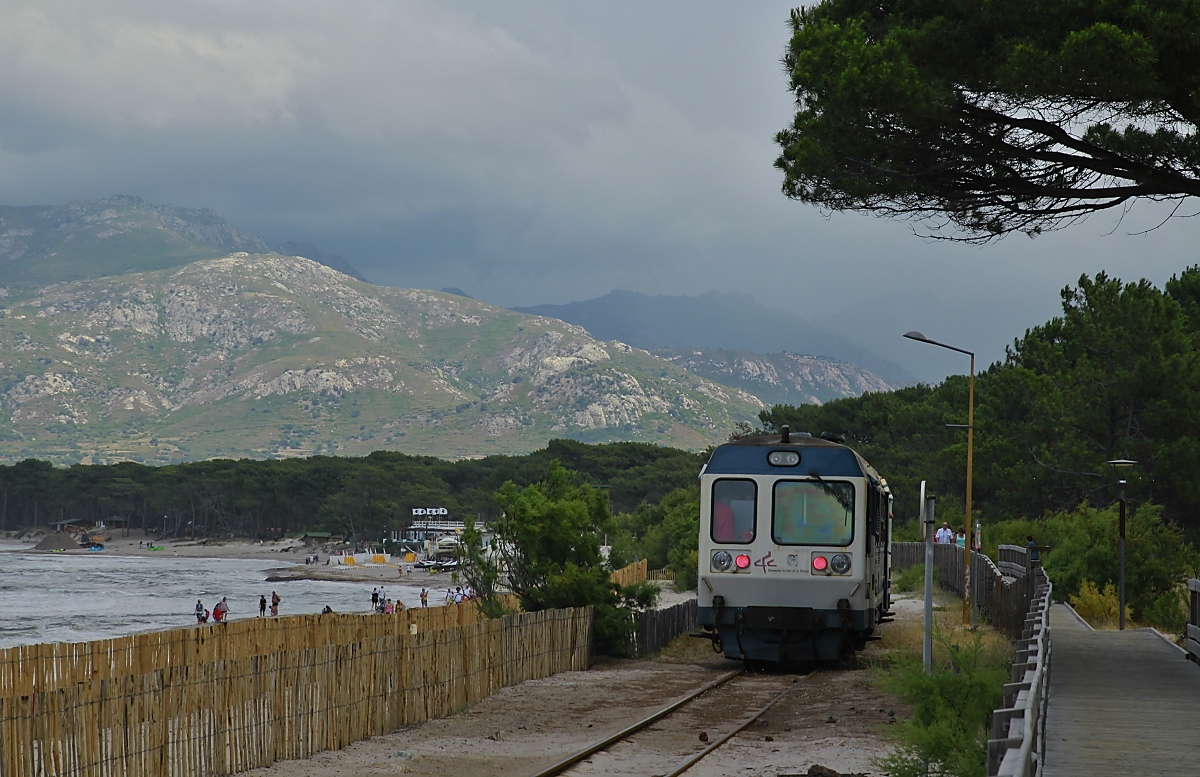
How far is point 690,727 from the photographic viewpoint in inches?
607

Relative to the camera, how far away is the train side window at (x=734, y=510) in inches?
787

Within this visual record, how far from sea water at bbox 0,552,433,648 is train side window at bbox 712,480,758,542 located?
42.2 m

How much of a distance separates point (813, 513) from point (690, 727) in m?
5.36

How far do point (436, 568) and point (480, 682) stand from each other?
104278 mm

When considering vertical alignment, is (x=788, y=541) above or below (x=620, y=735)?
above

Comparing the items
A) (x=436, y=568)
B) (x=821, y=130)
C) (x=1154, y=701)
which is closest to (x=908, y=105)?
(x=821, y=130)

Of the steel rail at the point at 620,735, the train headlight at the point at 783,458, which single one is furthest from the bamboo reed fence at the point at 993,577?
the steel rail at the point at 620,735

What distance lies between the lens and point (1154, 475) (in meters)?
38.5

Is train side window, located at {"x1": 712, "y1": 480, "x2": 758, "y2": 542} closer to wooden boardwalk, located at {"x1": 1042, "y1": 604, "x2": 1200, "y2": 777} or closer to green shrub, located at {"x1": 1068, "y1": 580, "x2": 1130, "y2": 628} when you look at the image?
wooden boardwalk, located at {"x1": 1042, "y1": 604, "x2": 1200, "y2": 777}

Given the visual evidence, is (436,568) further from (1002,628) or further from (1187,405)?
(1002,628)

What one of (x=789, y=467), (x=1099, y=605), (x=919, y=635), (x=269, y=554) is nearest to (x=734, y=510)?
(x=789, y=467)

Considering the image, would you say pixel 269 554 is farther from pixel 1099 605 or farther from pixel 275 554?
pixel 1099 605

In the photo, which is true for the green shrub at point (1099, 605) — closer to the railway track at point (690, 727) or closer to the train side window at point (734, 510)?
the railway track at point (690, 727)

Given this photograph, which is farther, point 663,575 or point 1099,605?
point 663,575
